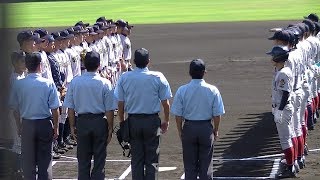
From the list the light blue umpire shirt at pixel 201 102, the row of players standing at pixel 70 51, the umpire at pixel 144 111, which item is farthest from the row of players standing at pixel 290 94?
the row of players standing at pixel 70 51

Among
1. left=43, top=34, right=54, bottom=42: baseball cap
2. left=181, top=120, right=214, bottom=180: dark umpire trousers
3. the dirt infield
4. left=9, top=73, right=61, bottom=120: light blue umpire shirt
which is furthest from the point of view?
left=43, top=34, right=54, bottom=42: baseball cap

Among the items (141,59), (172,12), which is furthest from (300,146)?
(172,12)

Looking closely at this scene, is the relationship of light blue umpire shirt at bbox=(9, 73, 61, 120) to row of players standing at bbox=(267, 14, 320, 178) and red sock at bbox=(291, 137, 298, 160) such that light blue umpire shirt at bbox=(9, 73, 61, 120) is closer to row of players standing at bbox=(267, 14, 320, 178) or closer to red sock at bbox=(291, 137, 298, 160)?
row of players standing at bbox=(267, 14, 320, 178)

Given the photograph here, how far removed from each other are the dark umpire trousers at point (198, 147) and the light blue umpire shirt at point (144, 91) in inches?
15.0

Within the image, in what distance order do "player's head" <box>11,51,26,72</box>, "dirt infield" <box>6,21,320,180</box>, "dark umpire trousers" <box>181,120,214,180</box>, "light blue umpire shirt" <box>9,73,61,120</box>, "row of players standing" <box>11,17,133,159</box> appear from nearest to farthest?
1. "player's head" <box>11,51,26,72</box>
2. "dark umpire trousers" <box>181,120,214,180</box>
3. "light blue umpire shirt" <box>9,73,61,120</box>
4. "dirt infield" <box>6,21,320,180</box>
5. "row of players standing" <box>11,17,133,159</box>

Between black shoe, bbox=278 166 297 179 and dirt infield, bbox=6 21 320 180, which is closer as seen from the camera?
black shoe, bbox=278 166 297 179

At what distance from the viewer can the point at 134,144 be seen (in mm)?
7398

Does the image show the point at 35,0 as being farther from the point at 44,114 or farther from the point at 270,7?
the point at 270,7

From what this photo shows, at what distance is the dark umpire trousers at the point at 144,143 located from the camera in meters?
7.33

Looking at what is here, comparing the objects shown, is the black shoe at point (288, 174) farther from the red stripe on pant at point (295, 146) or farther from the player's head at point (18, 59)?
the player's head at point (18, 59)

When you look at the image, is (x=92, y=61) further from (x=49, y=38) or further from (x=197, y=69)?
(x=49, y=38)

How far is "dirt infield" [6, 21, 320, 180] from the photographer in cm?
941

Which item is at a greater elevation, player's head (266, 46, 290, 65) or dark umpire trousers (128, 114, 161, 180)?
player's head (266, 46, 290, 65)

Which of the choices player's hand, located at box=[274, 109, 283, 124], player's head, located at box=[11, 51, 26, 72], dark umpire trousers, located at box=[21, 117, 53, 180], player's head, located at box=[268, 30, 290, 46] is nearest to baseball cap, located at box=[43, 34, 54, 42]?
player's head, located at box=[11, 51, 26, 72]
